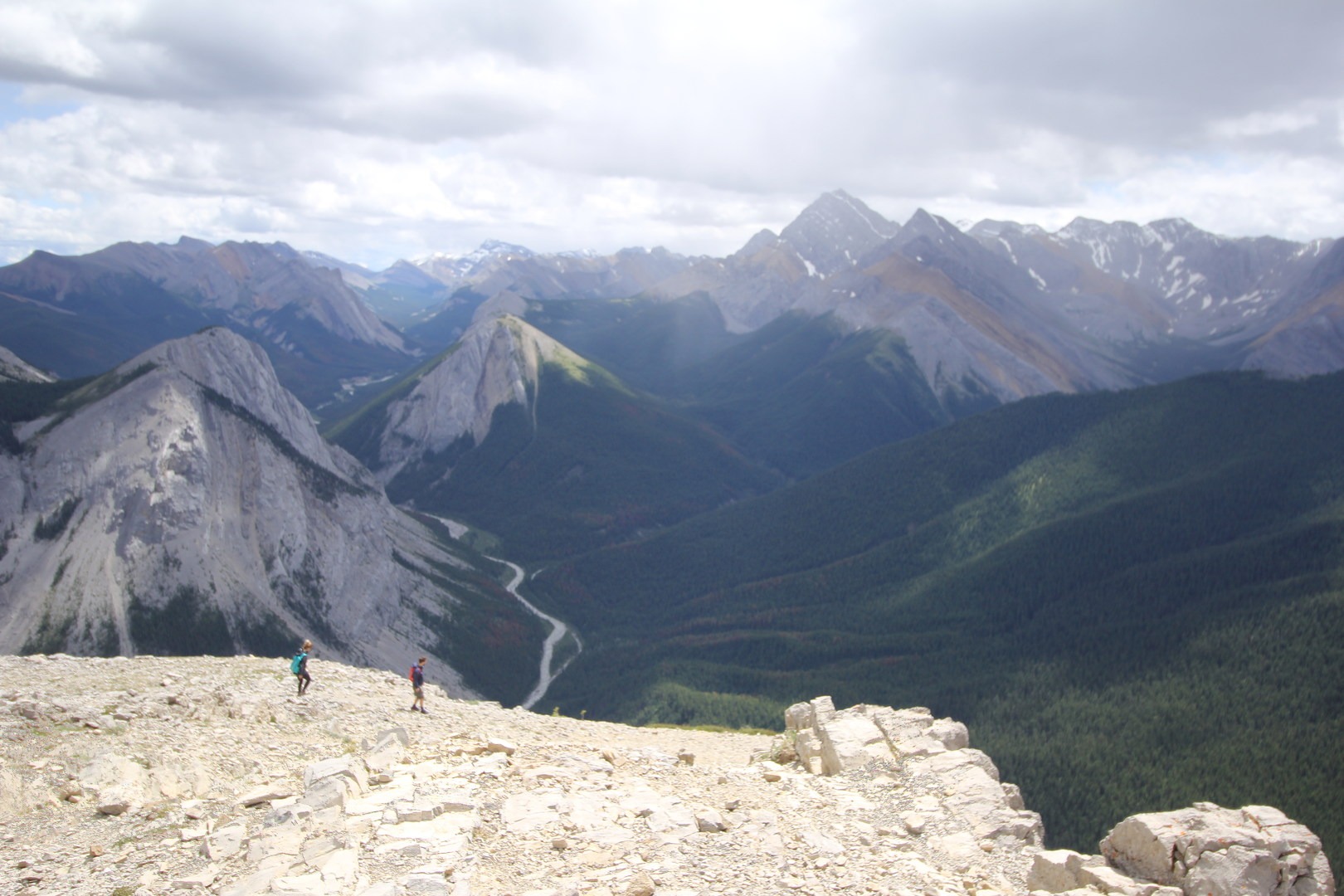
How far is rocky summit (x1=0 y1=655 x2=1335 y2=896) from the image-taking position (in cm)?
2798

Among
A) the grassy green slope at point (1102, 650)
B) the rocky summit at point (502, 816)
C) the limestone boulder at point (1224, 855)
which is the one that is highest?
the limestone boulder at point (1224, 855)

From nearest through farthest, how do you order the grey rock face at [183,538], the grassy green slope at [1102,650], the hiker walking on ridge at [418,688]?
the hiker walking on ridge at [418,688]
the grassy green slope at [1102,650]
the grey rock face at [183,538]

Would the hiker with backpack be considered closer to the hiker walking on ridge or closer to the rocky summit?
the rocky summit

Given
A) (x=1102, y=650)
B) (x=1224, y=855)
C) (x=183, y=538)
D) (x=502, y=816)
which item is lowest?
(x=1102, y=650)

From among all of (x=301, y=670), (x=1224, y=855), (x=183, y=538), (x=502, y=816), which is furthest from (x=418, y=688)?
(x=183, y=538)

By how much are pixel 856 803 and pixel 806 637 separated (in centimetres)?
13500

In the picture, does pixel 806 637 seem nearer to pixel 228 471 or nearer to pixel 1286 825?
pixel 228 471

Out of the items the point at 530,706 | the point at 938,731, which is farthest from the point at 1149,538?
the point at 938,731

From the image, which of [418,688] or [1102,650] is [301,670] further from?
[1102,650]

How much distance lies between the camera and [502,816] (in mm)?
31406

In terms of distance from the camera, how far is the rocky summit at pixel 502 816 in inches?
1102

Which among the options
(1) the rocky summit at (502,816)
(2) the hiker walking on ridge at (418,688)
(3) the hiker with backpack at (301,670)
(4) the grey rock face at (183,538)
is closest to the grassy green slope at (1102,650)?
(4) the grey rock face at (183,538)

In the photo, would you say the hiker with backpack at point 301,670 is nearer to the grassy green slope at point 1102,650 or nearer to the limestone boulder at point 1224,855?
the limestone boulder at point 1224,855

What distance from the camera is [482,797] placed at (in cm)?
3266
